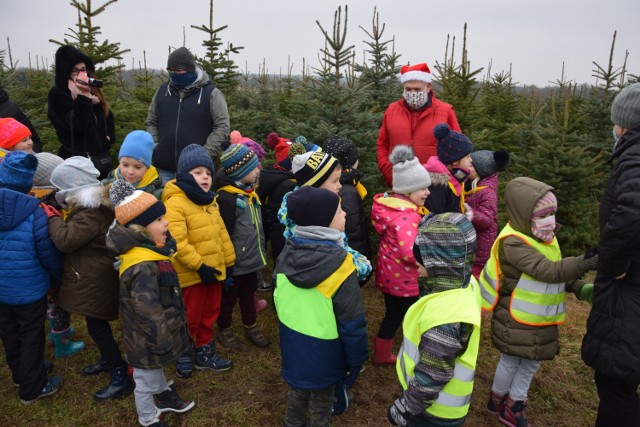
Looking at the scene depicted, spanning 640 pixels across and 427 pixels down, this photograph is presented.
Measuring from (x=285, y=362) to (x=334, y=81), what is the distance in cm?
496

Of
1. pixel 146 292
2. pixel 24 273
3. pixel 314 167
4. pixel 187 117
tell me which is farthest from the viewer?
pixel 187 117

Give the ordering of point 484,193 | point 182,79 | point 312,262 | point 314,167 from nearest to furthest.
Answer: point 312,262 → point 314,167 → point 182,79 → point 484,193

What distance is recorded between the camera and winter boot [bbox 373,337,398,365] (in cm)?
405

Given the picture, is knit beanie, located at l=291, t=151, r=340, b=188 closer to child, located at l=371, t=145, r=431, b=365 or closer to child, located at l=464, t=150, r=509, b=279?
child, located at l=371, t=145, r=431, b=365

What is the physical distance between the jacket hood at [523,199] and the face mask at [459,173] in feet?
4.32

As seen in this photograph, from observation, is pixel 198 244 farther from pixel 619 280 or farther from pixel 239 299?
pixel 619 280

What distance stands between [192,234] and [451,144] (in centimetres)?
282

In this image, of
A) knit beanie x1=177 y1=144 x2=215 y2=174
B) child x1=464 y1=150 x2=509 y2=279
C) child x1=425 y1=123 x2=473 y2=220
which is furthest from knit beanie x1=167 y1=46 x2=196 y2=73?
child x1=464 y1=150 x2=509 y2=279

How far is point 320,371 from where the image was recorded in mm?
2697

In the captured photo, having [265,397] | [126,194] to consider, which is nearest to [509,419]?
[265,397]

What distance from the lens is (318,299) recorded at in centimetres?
262

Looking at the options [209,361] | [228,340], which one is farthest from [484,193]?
[209,361]

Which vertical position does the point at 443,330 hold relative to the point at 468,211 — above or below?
below

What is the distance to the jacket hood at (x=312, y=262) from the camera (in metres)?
2.55
